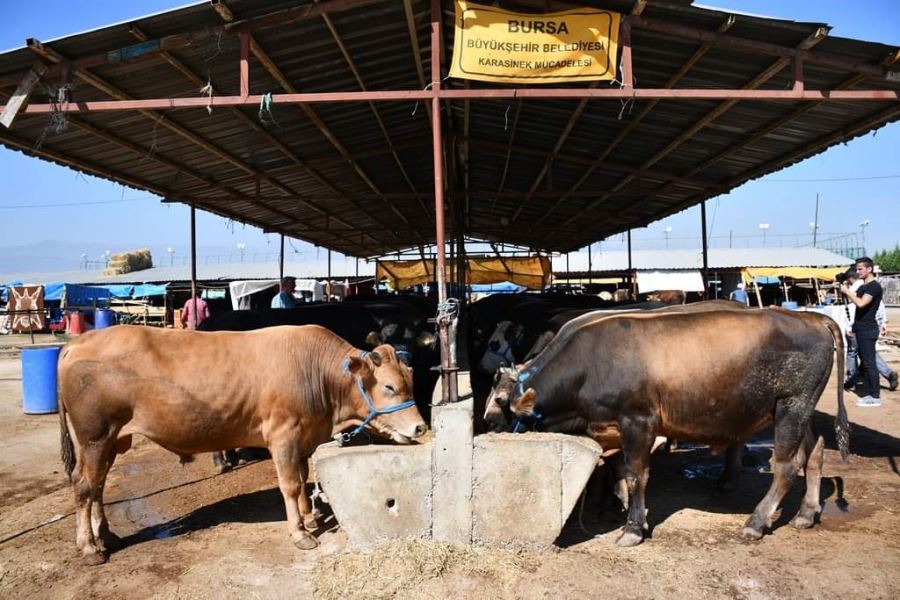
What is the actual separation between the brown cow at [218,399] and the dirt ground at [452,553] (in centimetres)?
39

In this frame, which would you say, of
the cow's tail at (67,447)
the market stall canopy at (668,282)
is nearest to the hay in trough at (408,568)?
the cow's tail at (67,447)

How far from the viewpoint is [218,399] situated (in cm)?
511

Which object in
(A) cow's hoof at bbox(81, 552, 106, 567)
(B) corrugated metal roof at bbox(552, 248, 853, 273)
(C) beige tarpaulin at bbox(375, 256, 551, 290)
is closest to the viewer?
(A) cow's hoof at bbox(81, 552, 106, 567)

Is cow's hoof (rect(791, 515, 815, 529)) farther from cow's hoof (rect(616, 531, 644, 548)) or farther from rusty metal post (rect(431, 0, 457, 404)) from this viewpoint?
rusty metal post (rect(431, 0, 457, 404))

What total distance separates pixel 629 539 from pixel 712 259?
41.7 metres

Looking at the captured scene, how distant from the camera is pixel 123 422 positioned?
5066 mm

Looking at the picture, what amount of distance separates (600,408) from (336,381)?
234cm

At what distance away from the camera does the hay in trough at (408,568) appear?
4.26 m

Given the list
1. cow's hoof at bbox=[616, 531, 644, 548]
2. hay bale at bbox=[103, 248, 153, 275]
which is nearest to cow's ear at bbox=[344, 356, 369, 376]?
cow's hoof at bbox=[616, 531, 644, 548]

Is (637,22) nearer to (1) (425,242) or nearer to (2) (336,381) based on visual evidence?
(2) (336,381)

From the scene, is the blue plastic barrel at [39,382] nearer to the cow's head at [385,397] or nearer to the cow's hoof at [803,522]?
the cow's head at [385,397]

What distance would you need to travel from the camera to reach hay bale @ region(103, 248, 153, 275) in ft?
163

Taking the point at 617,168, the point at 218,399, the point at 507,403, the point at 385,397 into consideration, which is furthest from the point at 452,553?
the point at 617,168

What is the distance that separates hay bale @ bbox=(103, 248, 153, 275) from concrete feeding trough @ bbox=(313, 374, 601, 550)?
5151 cm
